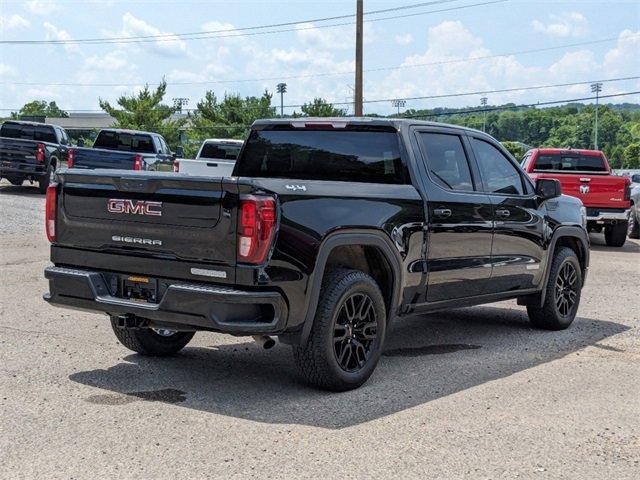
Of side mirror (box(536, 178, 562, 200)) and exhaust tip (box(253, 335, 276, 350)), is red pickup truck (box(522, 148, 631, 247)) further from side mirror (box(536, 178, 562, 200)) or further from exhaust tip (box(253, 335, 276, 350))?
exhaust tip (box(253, 335, 276, 350))

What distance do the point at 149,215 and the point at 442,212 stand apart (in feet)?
7.87

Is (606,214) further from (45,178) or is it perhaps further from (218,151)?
(45,178)

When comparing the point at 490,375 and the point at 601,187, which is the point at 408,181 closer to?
the point at 490,375

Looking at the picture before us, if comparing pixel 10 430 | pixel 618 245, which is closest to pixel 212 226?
pixel 10 430

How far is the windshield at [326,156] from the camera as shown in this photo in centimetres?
699

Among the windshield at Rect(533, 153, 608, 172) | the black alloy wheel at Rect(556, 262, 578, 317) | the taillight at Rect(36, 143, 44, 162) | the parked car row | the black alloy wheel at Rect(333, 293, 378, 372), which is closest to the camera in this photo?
the black alloy wheel at Rect(333, 293, 378, 372)

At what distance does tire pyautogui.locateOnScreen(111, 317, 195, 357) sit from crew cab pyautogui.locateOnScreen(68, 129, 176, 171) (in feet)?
42.9

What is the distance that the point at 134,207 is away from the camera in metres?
5.92

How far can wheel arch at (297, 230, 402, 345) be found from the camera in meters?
5.81

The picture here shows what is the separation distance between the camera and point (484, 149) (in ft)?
26.2

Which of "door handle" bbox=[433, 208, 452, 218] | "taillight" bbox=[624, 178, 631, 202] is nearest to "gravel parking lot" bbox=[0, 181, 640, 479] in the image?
"door handle" bbox=[433, 208, 452, 218]

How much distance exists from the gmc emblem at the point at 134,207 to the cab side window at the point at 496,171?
320 cm

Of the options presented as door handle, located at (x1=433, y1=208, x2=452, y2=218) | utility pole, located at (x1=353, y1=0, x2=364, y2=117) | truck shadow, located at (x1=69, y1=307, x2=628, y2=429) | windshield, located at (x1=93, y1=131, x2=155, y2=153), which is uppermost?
utility pole, located at (x1=353, y1=0, x2=364, y2=117)

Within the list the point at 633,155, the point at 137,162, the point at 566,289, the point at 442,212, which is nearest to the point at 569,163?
the point at 137,162
